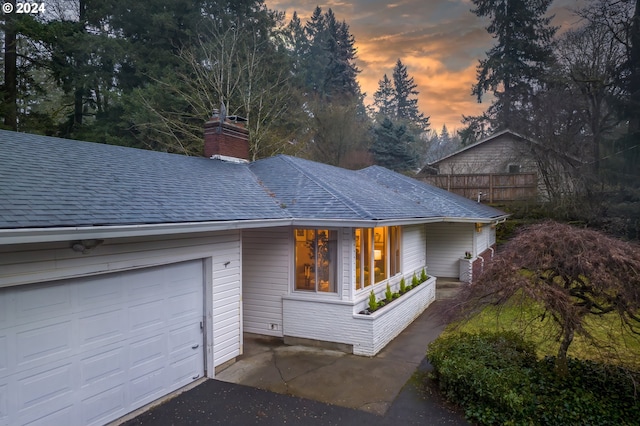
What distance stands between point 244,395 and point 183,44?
62.9 ft

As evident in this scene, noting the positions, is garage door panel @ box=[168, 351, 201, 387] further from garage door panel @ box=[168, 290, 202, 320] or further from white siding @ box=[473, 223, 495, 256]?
white siding @ box=[473, 223, 495, 256]

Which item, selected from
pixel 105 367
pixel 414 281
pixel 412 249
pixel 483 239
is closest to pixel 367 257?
→ pixel 414 281

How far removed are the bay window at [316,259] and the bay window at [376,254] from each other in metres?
0.57

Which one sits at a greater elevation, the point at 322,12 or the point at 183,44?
the point at 322,12

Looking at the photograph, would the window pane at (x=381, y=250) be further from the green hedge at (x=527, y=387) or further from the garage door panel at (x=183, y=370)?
the garage door panel at (x=183, y=370)

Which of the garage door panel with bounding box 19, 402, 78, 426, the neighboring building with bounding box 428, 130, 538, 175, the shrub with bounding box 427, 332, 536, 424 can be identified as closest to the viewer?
the garage door panel with bounding box 19, 402, 78, 426

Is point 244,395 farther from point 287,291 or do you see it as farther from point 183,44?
point 183,44

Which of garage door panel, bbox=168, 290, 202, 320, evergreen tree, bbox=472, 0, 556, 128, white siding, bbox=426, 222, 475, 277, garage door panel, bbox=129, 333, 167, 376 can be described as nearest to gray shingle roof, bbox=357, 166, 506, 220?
white siding, bbox=426, 222, 475, 277

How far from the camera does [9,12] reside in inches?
587

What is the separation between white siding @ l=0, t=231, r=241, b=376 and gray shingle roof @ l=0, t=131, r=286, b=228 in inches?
16.2

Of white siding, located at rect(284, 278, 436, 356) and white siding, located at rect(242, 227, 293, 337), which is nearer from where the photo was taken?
white siding, located at rect(284, 278, 436, 356)

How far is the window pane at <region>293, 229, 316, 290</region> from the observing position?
818 cm

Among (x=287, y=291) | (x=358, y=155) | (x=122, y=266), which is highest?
(x=358, y=155)

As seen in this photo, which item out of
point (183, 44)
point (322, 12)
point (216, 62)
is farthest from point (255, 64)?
point (322, 12)
